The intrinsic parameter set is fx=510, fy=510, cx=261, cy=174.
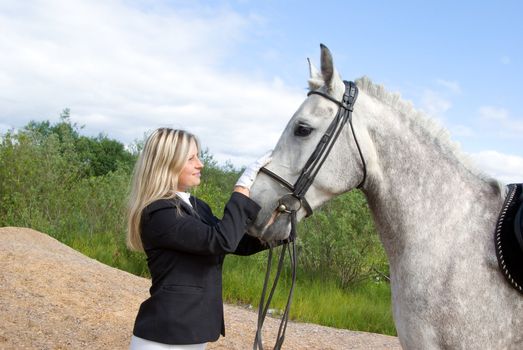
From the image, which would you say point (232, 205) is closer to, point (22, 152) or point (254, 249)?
point (254, 249)

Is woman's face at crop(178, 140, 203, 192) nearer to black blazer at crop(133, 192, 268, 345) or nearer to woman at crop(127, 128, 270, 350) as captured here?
woman at crop(127, 128, 270, 350)

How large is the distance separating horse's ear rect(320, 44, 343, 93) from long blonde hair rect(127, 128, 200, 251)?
2.62 ft

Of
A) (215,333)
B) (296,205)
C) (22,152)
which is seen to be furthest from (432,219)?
(22,152)

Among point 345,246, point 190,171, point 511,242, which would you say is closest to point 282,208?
point 190,171

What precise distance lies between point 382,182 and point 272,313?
5703mm

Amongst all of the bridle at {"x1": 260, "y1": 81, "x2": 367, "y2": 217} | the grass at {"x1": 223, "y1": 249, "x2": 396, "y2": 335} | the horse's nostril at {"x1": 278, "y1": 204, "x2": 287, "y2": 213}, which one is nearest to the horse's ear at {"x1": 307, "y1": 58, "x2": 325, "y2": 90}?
the bridle at {"x1": 260, "y1": 81, "x2": 367, "y2": 217}

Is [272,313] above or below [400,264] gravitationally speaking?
below

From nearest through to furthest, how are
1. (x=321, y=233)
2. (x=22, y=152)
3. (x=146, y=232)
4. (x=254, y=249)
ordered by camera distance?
(x=146, y=232), (x=254, y=249), (x=321, y=233), (x=22, y=152)

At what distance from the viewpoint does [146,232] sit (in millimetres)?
2584

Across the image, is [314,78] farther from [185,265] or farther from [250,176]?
[185,265]

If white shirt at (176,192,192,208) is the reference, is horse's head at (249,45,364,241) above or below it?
above

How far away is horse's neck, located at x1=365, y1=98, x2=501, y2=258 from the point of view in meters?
2.44

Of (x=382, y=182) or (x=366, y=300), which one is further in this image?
(x=366, y=300)

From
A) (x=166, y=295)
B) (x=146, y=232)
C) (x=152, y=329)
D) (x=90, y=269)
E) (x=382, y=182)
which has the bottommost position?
(x=90, y=269)
